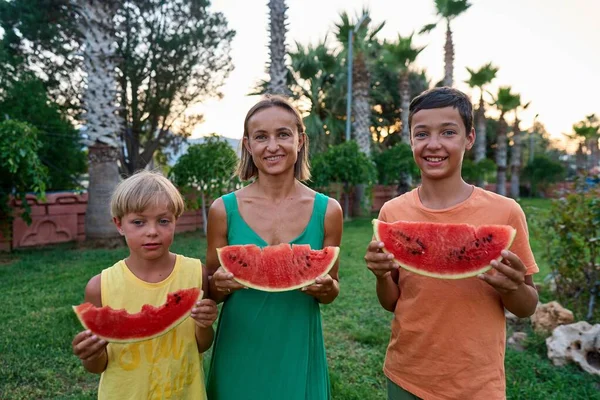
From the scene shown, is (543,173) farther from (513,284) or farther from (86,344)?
(86,344)

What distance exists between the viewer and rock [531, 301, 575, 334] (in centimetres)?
484

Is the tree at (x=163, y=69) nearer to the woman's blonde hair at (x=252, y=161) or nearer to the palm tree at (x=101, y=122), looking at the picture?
the palm tree at (x=101, y=122)

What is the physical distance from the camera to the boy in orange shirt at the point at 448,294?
6.29 feet

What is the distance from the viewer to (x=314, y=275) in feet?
6.79

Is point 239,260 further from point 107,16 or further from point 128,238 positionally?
point 107,16

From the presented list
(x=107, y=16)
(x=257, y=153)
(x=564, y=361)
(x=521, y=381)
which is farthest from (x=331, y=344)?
(x=107, y=16)

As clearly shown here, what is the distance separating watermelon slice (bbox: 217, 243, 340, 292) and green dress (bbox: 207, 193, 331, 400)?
122 mm

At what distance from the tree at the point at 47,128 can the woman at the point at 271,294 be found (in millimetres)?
11690

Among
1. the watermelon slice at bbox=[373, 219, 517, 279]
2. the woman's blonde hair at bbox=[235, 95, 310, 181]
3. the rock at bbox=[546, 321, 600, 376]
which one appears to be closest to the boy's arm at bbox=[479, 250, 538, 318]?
the watermelon slice at bbox=[373, 219, 517, 279]

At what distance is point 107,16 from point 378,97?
65.4ft

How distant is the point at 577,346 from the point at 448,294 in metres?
3.22

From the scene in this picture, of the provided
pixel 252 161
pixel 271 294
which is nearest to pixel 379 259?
pixel 271 294

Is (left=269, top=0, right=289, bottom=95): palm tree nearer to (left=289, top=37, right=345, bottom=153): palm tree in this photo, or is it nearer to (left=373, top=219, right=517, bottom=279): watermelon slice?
(left=289, top=37, right=345, bottom=153): palm tree

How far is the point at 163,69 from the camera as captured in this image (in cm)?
1902
